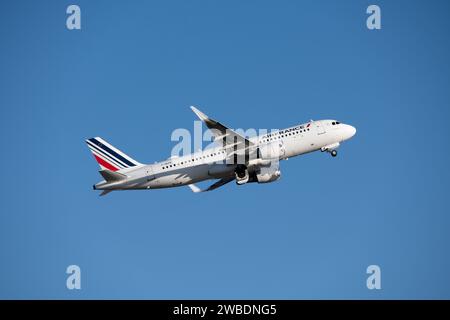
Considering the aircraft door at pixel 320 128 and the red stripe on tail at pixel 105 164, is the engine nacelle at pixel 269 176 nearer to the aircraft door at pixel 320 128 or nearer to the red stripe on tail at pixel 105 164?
the aircraft door at pixel 320 128

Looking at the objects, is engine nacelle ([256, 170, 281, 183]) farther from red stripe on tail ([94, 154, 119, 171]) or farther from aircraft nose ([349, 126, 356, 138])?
red stripe on tail ([94, 154, 119, 171])

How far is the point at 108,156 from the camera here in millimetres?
75062

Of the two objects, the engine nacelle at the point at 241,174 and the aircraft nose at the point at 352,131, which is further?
the aircraft nose at the point at 352,131

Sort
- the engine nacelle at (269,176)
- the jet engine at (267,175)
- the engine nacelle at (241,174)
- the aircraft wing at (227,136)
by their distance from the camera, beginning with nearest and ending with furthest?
the aircraft wing at (227,136), the engine nacelle at (241,174), the jet engine at (267,175), the engine nacelle at (269,176)

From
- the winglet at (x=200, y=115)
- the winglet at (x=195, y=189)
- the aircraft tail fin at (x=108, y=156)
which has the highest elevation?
the winglet at (x=200, y=115)

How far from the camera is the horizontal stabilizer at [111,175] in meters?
70.7

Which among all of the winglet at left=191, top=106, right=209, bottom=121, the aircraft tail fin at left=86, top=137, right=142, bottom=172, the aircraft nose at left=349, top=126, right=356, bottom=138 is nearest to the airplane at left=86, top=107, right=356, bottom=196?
the aircraft tail fin at left=86, top=137, right=142, bottom=172

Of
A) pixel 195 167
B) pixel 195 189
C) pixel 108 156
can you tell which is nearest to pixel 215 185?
pixel 195 189

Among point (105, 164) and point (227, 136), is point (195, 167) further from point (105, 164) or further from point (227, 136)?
point (105, 164)

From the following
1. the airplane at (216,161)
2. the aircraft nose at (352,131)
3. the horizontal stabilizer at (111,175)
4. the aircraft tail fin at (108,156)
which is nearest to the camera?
the horizontal stabilizer at (111,175)

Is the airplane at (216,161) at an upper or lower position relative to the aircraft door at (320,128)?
lower

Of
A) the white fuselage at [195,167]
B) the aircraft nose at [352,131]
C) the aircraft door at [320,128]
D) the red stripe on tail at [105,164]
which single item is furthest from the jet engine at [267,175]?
the red stripe on tail at [105,164]

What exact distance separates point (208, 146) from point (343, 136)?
14.8m
